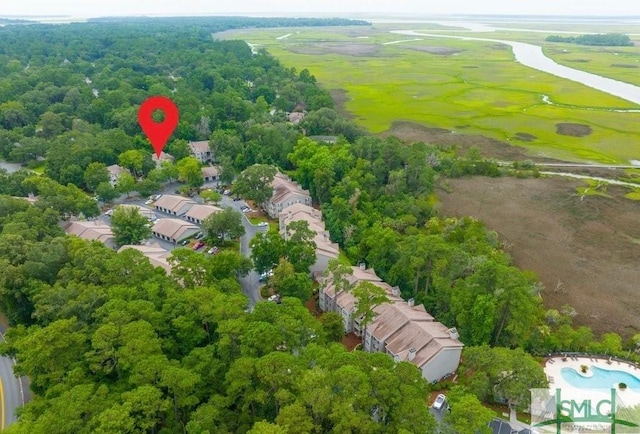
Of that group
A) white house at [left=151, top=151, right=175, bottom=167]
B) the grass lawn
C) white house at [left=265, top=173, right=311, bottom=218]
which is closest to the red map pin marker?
white house at [left=151, top=151, right=175, bottom=167]

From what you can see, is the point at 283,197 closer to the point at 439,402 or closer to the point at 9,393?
the point at 439,402

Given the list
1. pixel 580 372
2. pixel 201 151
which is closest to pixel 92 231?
pixel 201 151

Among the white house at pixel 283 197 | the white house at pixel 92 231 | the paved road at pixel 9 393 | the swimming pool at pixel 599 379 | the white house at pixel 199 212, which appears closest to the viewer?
the paved road at pixel 9 393

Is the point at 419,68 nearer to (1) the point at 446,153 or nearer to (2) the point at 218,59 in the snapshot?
(2) the point at 218,59

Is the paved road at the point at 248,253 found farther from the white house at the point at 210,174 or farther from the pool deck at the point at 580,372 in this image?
the pool deck at the point at 580,372

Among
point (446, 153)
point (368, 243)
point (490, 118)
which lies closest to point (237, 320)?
point (368, 243)

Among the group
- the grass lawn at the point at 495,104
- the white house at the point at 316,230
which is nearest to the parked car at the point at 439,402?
the white house at the point at 316,230
